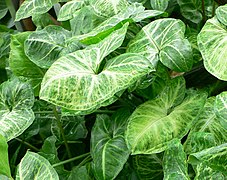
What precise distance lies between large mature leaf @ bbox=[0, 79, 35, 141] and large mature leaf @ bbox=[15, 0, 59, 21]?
25 centimetres

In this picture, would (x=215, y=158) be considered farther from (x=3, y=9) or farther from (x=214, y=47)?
(x=3, y=9)

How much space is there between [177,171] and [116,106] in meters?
0.46

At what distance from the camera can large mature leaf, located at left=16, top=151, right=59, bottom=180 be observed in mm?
833

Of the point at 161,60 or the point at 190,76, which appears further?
the point at 190,76

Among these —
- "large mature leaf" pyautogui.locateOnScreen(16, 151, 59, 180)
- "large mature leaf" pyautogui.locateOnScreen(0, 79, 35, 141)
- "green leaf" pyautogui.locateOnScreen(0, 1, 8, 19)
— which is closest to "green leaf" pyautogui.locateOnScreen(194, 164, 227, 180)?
"large mature leaf" pyautogui.locateOnScreen(16, 151, 59, 180)

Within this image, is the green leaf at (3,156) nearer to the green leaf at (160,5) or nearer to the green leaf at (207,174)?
the green leaf at (207,174)

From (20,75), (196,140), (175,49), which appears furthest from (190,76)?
(20,75)

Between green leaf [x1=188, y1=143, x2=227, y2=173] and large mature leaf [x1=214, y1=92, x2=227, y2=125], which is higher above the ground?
large mature leaf [x1=214, y1=92, x2=227, y2=125]

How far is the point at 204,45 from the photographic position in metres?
0.93

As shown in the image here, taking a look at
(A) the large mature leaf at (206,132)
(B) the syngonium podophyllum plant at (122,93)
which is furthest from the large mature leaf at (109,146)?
(A) the large mature leaf at (206,132)

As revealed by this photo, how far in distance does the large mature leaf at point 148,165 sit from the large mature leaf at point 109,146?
0.20 ft

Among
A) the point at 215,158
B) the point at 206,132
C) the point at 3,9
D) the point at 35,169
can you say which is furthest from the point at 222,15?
the point at 3,9

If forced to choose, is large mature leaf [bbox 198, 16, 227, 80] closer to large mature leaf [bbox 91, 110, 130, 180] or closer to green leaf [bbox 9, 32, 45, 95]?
large mature leaf [bbox 91, 110, 130, 180]

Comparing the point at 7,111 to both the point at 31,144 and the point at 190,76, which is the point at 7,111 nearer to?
the point at 31,144
